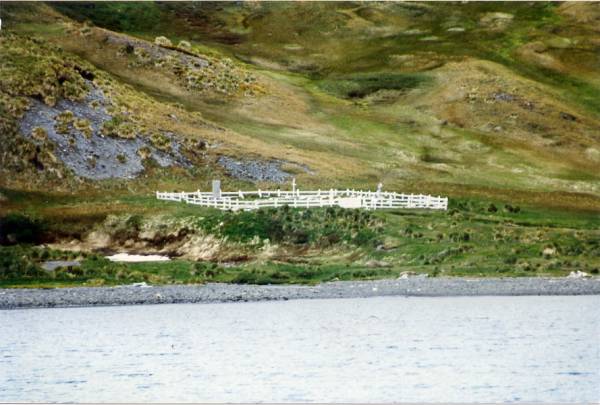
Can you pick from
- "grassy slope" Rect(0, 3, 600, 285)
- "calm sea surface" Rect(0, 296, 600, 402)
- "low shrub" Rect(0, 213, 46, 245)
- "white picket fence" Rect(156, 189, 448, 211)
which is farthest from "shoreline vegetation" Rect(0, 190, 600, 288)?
"calm sea surface" Rect(0, 296, 600, 402)

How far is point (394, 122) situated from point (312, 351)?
3223 inches

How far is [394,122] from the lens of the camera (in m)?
129

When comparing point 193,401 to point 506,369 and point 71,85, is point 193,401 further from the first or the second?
point 71,85

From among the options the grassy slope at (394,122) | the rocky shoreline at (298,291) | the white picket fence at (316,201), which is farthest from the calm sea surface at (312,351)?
the white picket fence at (316,201)

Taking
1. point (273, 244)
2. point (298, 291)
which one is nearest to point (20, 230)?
point (273, 244)

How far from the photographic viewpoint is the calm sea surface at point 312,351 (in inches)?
1593

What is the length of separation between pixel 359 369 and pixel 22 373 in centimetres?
1168

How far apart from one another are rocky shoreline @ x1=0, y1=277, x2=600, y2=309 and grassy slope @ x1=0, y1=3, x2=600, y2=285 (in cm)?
284

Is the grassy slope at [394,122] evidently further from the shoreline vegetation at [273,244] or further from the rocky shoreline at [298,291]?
the rocky shoreline at [298,291]

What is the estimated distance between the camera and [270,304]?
62.1 metres

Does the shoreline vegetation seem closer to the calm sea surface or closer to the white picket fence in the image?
the white picket fence

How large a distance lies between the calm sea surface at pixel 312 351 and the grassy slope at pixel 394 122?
998 centimetres

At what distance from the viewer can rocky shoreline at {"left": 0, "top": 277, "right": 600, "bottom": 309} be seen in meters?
62.8

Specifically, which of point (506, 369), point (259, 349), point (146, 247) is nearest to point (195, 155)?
point (146, 247)
